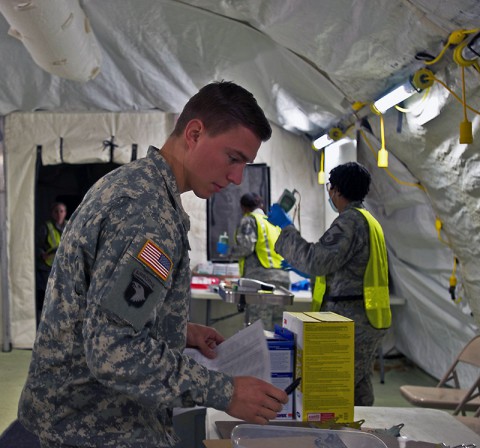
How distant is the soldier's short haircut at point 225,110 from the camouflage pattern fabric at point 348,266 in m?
1.62

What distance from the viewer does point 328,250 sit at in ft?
9.44

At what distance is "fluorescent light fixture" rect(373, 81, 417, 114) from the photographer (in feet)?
10.5

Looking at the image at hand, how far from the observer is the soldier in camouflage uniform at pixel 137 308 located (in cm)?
108

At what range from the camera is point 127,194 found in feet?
3.78

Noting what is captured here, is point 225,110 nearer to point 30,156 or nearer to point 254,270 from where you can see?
point 254,270

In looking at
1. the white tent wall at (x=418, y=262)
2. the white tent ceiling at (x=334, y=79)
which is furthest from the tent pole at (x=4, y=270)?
the white tent wall at (x=418, y=262)

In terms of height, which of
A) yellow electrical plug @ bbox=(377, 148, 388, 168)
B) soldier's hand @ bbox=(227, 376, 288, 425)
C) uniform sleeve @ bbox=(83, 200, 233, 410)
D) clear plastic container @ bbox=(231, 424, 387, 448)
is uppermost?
yellow electrical plug @ bbox=(377, 148, 388, 168)

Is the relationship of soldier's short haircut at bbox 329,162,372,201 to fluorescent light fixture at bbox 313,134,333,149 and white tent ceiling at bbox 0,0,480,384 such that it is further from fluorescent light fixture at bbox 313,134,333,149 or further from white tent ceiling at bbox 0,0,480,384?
fluorescent light fixture at bbox 313,134,333,149

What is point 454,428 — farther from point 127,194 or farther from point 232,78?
point 232,78

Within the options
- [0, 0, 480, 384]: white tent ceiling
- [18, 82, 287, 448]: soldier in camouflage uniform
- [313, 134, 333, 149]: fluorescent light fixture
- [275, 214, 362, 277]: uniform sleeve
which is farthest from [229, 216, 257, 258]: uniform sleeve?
[18, 82, 287, 448]: soldier in camouflage uniform

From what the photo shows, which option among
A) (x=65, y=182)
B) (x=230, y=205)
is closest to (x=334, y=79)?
(x=230, y=205)

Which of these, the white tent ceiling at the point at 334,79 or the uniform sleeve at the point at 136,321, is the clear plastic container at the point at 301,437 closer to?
the uniform sleeve at the point at 136,321

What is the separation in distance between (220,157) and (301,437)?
2.08ft

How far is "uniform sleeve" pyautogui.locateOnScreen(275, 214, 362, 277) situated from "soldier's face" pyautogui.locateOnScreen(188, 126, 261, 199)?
1584 mm
